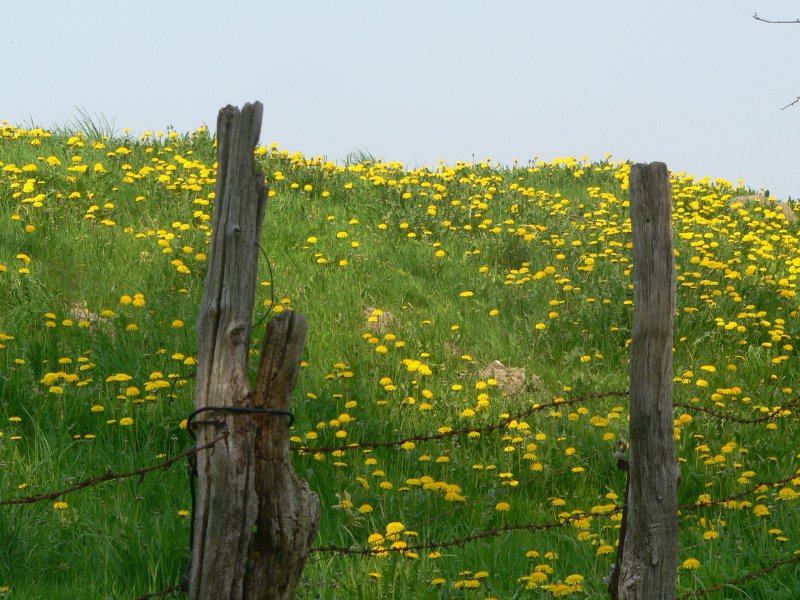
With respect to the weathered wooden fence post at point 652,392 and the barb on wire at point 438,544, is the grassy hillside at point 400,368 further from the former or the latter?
the weathered wooden fence post at point 652,392

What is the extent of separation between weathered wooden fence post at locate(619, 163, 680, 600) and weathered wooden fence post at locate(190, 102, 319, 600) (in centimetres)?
154

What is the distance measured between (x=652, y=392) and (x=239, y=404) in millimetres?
1769

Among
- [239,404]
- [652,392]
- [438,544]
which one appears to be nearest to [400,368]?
[438,544]

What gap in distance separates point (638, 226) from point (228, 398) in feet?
6.24

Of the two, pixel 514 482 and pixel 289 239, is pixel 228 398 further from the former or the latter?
pixel 289 239

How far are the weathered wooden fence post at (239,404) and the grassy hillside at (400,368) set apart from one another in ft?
4.57

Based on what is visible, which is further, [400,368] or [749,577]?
[400,368]

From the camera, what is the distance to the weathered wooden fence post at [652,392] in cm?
408

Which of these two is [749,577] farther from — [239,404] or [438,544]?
[239,404]

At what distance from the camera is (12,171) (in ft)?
40.0

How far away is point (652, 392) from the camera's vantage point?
4.08 metres

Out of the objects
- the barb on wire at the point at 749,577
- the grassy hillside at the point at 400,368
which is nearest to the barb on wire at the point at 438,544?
the grassy hillside at the point at 400,368

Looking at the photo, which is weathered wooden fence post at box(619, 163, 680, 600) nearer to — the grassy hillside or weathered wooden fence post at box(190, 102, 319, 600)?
the grassy hillside

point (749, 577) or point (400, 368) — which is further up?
point (400, 368)
